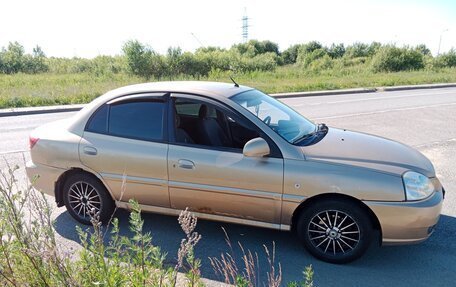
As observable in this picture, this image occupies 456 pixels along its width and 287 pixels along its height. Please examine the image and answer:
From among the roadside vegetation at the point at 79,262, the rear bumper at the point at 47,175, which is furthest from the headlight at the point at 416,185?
the rear bumper at the point at 47,175

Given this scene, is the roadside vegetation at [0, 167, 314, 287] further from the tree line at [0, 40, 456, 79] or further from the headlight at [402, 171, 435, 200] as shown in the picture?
the tree line at [0, 40, 456, 79]

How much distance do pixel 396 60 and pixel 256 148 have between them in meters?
37.8

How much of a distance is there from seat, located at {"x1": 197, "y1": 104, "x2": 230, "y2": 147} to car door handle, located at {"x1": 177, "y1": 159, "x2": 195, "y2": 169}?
0.24 meters

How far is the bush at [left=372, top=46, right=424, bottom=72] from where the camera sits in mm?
36000

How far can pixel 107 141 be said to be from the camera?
3.90 m

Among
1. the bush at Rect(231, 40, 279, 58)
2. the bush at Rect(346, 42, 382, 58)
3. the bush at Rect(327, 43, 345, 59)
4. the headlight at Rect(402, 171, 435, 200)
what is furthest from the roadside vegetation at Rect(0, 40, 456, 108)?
the bush at Rect(231, 40, 279, 58)

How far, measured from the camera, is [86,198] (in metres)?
4.10

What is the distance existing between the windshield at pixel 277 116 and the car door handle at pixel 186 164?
2.58 ft

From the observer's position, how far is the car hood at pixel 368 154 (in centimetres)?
334

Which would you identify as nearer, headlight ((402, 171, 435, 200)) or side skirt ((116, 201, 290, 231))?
headlight ((402, 171, 435, 200))

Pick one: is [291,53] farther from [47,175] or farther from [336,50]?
[47,175]

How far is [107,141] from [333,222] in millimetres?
2463

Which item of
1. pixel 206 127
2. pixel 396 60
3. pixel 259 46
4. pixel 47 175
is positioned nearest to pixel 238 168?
pixel 206 127

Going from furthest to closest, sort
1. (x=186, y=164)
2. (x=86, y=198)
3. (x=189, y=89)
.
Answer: (x=86, y=198), (x=189, y=89), (x=186, y=164)
